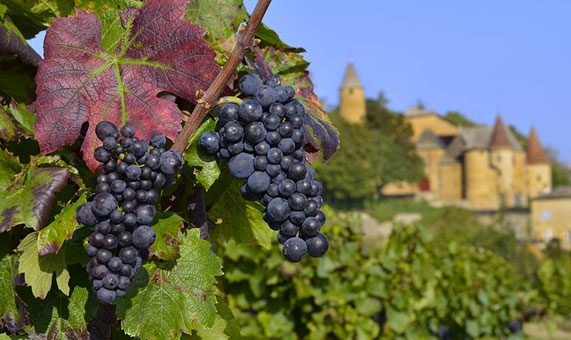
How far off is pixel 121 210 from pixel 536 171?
229 ft

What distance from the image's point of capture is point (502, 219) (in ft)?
173

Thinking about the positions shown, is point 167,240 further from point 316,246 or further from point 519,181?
point 519,181

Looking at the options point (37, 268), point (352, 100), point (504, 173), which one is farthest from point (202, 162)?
point (504, 173)

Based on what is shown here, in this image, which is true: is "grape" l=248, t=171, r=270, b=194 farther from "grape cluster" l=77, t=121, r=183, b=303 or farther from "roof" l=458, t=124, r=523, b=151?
"roof" l=458, t=124, r=523, b=151

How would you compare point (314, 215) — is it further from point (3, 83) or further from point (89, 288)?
point (3, 83)

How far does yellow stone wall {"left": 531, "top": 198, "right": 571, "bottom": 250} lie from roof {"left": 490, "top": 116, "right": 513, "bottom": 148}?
24.0 feet

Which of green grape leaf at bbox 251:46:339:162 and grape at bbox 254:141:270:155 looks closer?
grape at bbox 254:141:270:155

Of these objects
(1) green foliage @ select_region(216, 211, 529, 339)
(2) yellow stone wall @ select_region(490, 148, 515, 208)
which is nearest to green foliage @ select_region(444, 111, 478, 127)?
(2) yellow stone wall @ select_region(490, 148, 515, 208)

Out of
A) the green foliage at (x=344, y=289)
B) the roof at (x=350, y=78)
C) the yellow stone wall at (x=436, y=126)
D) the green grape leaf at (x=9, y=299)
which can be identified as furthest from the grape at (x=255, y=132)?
the yellow stone wall at (x=436, y=126)

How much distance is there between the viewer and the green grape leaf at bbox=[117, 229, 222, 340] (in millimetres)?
927

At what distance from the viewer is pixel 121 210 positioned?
80 centimetres

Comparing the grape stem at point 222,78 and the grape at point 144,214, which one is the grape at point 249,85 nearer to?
the grape stem at point 222,78

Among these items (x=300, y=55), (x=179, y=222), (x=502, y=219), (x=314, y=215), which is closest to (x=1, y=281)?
(x=179, y=222)

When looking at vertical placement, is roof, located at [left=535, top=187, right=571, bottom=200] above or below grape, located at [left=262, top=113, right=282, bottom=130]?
below
